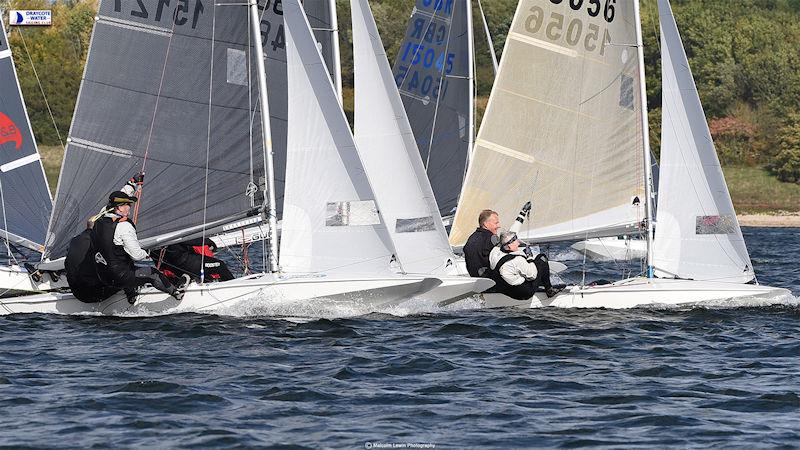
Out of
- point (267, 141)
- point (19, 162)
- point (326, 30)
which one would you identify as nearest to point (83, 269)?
point (267, 141)

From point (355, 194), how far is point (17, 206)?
18.7 ft

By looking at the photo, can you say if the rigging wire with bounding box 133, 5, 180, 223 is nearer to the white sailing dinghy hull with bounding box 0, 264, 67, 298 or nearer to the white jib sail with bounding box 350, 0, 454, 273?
the white sailing dinghy hull with bounding box 0, 264, 67, 298

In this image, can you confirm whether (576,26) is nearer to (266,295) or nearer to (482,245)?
(482,245)

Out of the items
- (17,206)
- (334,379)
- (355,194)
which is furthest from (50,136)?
(334,379)

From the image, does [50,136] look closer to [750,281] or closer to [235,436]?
[750,281]

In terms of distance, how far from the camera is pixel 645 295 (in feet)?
56.4

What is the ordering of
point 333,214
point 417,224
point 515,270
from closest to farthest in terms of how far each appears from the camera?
point 333,214 < point 515,270 < point 417,224

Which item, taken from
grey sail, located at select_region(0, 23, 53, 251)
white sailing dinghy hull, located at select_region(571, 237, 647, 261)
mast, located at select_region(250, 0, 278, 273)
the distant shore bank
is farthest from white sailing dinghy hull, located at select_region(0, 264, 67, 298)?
the distant shore bank

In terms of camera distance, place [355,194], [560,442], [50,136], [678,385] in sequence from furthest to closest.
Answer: [50,136] → [355,194] → [678,385] → [560,442]

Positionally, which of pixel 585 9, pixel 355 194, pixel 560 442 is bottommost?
pixel 560 442

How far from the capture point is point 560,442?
1015 cm

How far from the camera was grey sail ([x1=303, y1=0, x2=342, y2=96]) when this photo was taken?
1991 cm

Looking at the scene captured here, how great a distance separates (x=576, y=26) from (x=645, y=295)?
12.4ft

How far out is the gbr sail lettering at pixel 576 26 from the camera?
18.3m
